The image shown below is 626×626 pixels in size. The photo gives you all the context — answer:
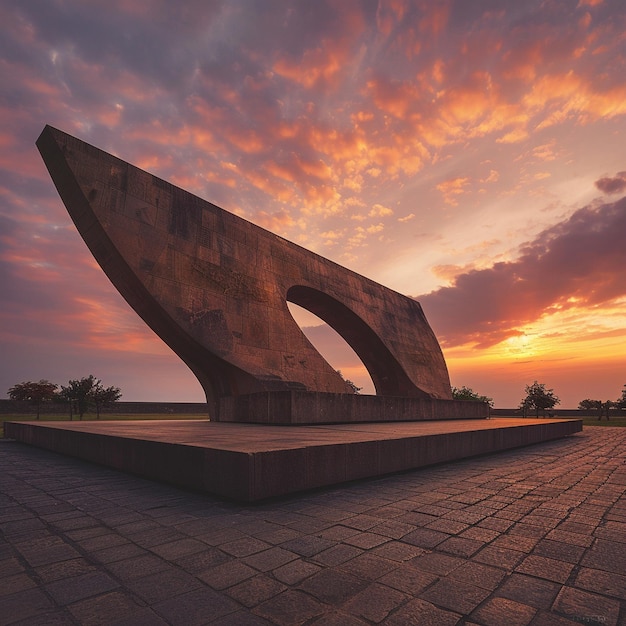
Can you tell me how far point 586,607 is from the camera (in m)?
1.91

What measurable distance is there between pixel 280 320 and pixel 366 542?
35.7 feet

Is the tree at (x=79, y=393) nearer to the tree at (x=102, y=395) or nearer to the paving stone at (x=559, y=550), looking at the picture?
the tree at (x=102, y=395)

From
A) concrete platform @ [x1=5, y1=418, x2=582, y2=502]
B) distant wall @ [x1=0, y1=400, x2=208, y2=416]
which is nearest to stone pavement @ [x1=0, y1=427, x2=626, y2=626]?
concrete platform @ [x1=5, y1=418, x2=582, y2=502]

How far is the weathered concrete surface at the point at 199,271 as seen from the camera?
32.8 feet

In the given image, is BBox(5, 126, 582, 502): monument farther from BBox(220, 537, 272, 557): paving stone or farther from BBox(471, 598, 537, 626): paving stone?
BBox(471, 598, 537, 626): paving stone

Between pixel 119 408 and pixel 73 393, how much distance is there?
12274 millimetres

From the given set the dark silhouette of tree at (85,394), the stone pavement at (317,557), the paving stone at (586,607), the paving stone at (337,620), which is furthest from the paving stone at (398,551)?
the dark silhouette of tree at (85,394)

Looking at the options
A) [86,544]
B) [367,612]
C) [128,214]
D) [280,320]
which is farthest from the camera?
[280,320]

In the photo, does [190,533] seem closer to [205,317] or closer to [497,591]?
[497,591]

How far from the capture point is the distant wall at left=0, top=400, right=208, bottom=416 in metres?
30.6

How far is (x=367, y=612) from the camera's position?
1859 millimetres

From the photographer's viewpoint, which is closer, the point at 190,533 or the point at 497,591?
the point at 497,591

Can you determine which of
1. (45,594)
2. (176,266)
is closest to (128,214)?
(176,266)

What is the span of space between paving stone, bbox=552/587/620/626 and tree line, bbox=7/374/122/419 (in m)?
28.9
